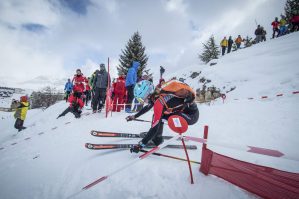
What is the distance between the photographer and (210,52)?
112ft

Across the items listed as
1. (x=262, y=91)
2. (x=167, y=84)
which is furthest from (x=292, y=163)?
(x=262, y=91)

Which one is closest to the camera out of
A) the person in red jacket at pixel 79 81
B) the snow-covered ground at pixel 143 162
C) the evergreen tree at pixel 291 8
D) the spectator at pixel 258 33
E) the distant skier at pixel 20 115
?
the snow-covered ground at pixel 143 162

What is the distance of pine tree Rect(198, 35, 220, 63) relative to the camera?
34094 mm

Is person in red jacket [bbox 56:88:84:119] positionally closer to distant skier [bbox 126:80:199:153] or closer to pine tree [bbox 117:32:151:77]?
distant skier [bbox 126:80:199:153]

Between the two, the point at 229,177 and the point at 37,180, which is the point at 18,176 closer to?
the point at 37,180

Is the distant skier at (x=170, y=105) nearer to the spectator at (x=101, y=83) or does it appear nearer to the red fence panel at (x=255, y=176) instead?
the red fence panel at (x=255, y=176)

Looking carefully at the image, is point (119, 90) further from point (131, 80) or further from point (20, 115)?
point (20, 115)

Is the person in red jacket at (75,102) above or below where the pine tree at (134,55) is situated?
below

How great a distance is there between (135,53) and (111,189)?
25.4 m

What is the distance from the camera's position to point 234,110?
8367mm

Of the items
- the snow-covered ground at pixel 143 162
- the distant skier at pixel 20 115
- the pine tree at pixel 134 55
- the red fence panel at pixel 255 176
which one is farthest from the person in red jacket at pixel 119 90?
the pine tree at pixel 134 55

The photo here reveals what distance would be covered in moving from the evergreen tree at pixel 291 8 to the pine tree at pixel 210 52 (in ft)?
38.4

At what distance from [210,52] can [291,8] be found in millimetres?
13849

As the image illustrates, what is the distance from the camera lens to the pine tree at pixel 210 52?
3409cm
